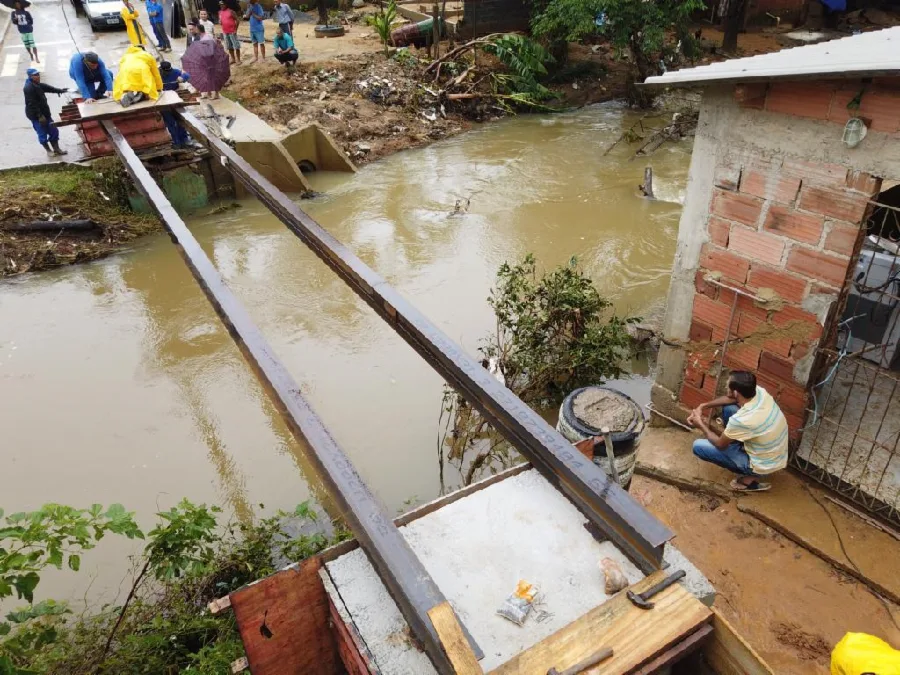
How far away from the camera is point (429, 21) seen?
15977mm

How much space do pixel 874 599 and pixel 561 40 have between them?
Answer: 1410 centimetres

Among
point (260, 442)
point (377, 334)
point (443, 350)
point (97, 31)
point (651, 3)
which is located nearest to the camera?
point (443, 350)

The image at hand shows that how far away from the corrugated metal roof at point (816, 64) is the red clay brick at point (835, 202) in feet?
2.09

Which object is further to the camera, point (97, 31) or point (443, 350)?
point (97, 31)

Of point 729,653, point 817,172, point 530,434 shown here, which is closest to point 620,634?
point 729,653

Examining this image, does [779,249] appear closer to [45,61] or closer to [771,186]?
[771,186]

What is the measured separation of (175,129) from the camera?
9594 mm

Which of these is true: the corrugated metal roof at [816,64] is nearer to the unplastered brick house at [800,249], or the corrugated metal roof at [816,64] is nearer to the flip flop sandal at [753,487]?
the unplastered brick house at [800,249]

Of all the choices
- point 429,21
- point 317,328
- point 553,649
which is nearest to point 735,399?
point 553,649

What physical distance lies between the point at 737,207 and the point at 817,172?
0.50 metres

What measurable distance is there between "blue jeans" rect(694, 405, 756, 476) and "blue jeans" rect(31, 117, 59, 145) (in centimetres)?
1015

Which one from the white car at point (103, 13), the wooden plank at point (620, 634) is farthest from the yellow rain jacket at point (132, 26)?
the wooden plank at point (620, 634)

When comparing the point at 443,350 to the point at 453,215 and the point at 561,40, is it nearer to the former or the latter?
the point at 453,215

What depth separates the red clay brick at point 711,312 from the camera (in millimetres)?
4094
